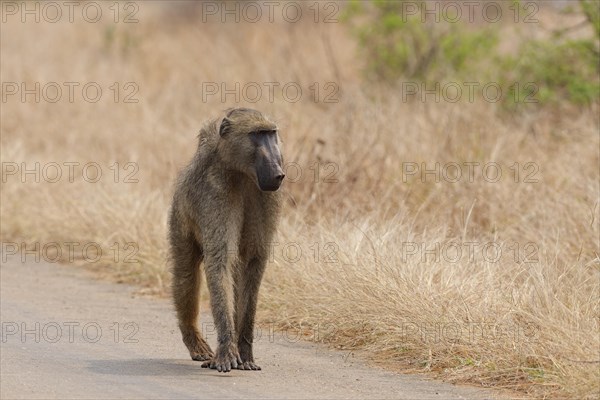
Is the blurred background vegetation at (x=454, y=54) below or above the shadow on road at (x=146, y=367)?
above

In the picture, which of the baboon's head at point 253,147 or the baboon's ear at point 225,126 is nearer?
the baboon's head at point 253,147

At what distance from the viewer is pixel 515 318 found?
722cm

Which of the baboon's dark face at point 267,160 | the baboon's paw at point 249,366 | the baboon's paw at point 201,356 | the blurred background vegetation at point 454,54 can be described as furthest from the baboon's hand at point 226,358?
the blurred background vegetation at point 454,54

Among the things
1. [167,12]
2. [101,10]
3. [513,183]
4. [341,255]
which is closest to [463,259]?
[341,255]

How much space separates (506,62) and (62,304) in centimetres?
752

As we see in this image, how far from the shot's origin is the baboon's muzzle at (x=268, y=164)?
660 centimetres

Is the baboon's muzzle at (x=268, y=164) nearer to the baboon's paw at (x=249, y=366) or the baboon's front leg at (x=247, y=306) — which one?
the baboon's front leg at (x=247, y=306)

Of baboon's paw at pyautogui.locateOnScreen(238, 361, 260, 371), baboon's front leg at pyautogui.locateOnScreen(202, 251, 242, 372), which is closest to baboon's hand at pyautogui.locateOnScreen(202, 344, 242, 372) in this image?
baboon's front leg at pyautogui.locateOnScreen(202, 251, 242, 372)

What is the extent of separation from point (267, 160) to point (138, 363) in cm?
145

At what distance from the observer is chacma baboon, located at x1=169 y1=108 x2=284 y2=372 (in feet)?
21.8

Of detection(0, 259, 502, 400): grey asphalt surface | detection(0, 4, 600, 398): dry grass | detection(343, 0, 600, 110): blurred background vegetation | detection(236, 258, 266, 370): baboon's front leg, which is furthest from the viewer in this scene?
detection(343, 0, 600, 110): blurred background vegetation

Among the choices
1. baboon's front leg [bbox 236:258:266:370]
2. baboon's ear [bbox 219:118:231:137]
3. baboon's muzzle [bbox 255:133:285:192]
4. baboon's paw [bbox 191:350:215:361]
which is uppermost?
baboon's ear [bbox 219:118:231:137]

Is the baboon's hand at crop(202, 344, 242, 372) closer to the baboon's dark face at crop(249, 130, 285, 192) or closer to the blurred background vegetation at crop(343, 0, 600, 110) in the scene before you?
the baboon's dark face at crop(249, 130, 285, 192)

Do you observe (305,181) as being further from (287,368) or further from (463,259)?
(287,368)
